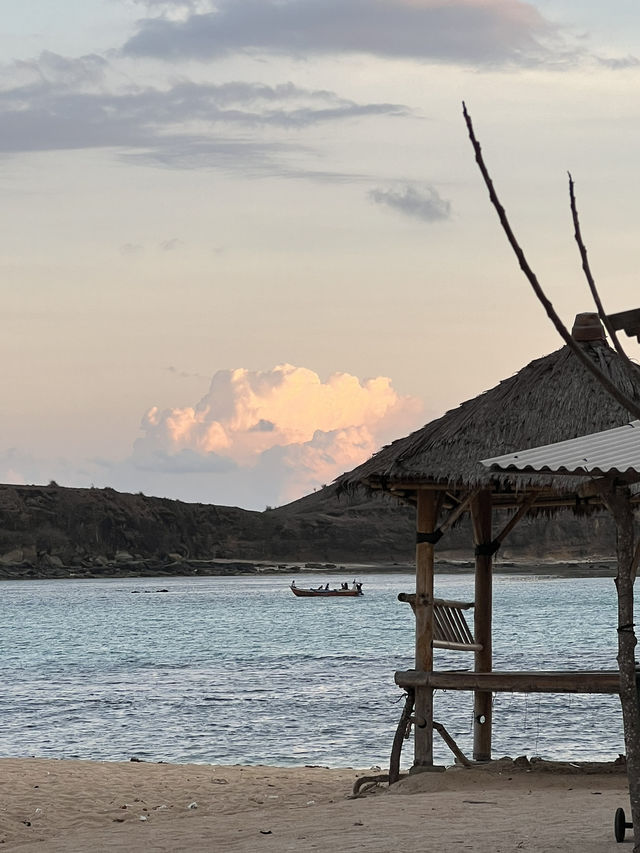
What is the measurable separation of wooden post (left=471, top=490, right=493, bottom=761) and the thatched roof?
44.5 inches

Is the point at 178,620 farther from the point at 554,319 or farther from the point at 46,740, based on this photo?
the point at 554,319

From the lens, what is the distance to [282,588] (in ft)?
436

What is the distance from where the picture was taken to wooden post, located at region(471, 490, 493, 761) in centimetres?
1320

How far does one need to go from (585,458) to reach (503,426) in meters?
5.69

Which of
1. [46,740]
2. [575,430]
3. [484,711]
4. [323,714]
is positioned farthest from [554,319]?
[323,714]

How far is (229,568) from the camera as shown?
461ft

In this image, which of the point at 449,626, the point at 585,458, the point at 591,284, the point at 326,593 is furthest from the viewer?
the point at 326,593

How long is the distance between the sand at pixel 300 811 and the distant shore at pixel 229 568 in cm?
12228

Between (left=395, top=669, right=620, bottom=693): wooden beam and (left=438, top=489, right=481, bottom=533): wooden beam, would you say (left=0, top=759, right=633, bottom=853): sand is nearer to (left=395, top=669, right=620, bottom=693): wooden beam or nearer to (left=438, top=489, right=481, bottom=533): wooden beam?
(left=395, top=669, right=620, bottom=693): wooden beam

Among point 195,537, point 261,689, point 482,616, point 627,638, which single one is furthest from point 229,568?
point 627,638

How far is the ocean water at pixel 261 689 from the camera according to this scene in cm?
1897

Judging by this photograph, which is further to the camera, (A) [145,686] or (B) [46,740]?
(A) [145,686]

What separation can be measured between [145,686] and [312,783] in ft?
57.1

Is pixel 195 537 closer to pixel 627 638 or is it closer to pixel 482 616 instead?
pixel 482 616
